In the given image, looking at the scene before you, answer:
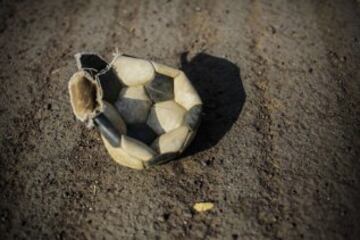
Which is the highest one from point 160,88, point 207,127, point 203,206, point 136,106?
point 160,88

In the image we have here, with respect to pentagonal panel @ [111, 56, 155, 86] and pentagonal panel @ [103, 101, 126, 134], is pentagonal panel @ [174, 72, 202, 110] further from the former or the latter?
pentagonal panel @ [103, 101, 126, 134]

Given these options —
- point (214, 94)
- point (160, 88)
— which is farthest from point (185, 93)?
point (214, 94)

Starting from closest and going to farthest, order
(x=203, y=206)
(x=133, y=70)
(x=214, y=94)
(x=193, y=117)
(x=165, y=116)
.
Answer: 1. (x=203, y=206)
2. (x=193, y=117)
3. (x=165, y=116)
4. (x=133, y=70)
5. (x=214, y=94)

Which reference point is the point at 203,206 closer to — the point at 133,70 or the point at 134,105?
the point at 134,105

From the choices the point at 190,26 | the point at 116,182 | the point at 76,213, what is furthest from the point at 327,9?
the point at 76,213

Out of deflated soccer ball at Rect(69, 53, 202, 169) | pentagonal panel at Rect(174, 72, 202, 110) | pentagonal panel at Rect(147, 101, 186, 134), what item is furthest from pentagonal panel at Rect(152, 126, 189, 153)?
pentagonal panel at Rect(174, 72, 202, 110)

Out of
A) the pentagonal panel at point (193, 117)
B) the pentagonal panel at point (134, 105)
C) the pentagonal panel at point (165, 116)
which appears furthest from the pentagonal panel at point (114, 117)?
the pentagonal panel at point (193, 117)
